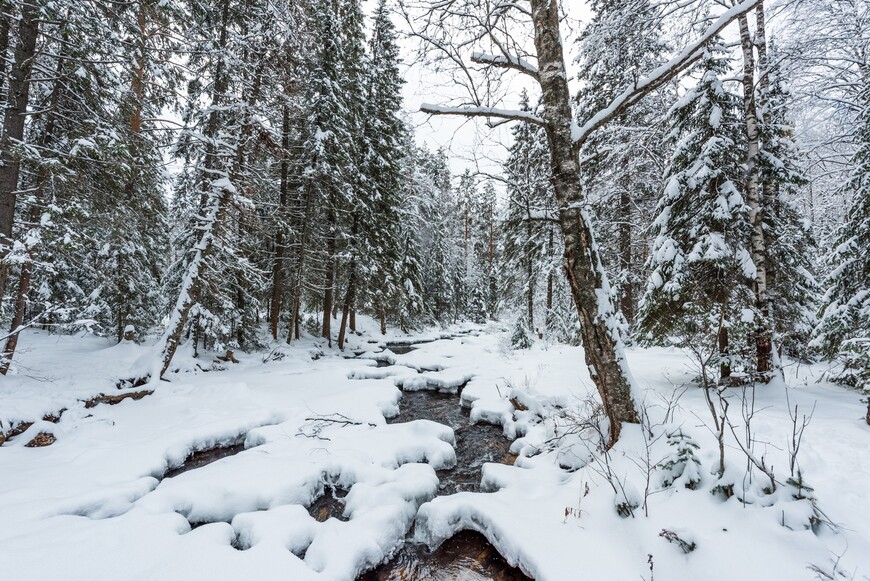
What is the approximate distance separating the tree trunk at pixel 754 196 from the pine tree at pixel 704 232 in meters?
0.15

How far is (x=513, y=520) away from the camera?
327 centimetres

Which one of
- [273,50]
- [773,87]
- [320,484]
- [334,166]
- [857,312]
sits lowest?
[320,484]

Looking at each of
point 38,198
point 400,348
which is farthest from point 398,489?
point 400,348

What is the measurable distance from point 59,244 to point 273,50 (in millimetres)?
6747

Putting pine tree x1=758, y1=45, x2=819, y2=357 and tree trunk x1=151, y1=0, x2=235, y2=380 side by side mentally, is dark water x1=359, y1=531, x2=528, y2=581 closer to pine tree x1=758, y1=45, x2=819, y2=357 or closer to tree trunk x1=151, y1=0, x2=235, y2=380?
pine tree x1=758, y1=45, x2=819, y2=357

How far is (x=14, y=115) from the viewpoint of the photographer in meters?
5.85

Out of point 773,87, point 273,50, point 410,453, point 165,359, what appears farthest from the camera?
point 273,50

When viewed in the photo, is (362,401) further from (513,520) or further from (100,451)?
(513,520)

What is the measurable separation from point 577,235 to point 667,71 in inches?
66.2

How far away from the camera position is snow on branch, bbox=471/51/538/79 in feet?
11.7

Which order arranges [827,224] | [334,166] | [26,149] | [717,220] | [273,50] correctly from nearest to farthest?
[26,149] → [717,220] → [273,50] → [827,224] → [334,166]

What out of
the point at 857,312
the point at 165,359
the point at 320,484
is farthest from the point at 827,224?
the point at 165,359

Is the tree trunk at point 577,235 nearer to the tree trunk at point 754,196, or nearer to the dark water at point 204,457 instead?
the tree trunk at point 754,196

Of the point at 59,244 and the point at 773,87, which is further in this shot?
the point at 773,87
